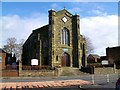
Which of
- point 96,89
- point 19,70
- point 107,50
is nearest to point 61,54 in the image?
point 19,70

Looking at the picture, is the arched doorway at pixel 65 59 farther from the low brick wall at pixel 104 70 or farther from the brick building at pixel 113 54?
the brick building at pixel 113 54

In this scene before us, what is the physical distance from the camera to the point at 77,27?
5544 centimetres

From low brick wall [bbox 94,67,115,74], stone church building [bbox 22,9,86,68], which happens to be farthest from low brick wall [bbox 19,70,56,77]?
low brick wall [bbox 94,67,115,74]

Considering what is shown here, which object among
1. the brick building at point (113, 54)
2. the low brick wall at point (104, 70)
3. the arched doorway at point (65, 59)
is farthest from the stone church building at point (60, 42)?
the brick building at point (113, 54)

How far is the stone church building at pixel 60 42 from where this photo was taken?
52469mm

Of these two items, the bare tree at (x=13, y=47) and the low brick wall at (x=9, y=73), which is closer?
the low brick wall at (x=9, y=73)

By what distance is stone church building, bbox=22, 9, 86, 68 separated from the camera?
5247 centimetres

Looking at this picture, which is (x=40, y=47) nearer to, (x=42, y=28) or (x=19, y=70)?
(x=42, y=28)

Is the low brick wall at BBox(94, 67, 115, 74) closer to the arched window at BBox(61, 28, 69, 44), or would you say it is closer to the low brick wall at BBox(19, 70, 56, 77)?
the low brick wall at BBox(19, 70, 56, 77)

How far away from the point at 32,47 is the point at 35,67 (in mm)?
14506

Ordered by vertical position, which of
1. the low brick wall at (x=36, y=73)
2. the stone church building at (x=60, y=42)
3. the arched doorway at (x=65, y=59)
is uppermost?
the stone church building at (x=60, y=42)

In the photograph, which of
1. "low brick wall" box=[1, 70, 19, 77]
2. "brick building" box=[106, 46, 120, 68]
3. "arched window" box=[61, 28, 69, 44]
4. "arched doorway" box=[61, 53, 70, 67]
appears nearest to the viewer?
"low brick wall" box=[1, 70, 19, 77]

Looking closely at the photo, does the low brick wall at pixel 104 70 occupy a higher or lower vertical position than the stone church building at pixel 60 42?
lower

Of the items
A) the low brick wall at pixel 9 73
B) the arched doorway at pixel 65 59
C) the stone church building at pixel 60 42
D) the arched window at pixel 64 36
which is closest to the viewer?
the low brick wall at pixel 9 73
